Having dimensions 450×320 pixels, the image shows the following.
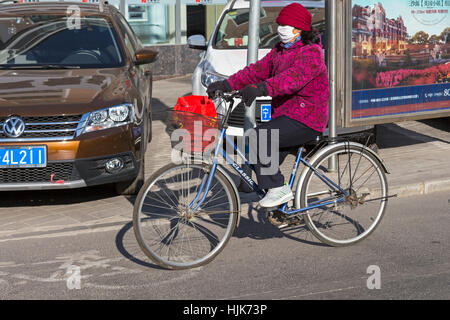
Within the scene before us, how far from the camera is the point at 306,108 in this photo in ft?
18.5

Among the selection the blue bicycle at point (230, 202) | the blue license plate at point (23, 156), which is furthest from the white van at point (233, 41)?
the blue bicycle at point (230, 202)

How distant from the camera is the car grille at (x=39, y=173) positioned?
692cm

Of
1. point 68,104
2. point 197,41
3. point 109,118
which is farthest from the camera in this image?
point 197,41

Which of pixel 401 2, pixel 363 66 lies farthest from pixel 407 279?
pixel 401 2

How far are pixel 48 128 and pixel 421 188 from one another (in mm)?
3593

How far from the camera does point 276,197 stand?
5672 millimetres

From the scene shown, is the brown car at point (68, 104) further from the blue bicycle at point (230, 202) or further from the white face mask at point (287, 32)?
the white face mask at point (287, 32)

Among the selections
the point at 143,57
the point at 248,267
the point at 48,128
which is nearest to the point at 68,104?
the point at 48,128

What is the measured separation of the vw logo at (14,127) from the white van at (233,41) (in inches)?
122

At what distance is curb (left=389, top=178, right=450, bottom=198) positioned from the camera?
773 centimetres

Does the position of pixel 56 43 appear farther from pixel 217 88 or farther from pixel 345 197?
pixel 345 197

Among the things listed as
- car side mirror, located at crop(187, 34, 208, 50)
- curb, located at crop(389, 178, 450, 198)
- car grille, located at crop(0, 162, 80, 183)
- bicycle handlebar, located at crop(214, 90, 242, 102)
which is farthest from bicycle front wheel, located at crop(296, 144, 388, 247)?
car side mirror, located at crop(187, 34, 208, 50)

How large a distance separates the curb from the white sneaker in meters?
2.28
